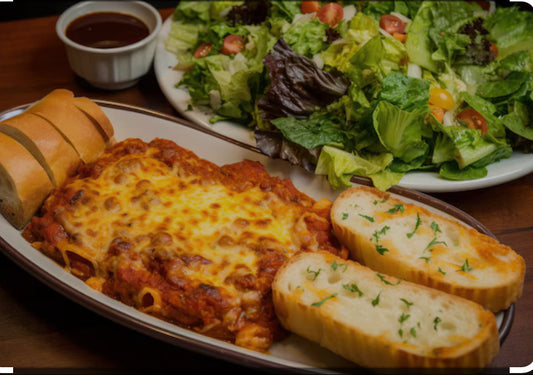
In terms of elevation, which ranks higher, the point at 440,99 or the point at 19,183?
the point at 440,99

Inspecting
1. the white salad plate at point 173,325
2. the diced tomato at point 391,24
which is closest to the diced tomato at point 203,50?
the white salad plate at point 173,325

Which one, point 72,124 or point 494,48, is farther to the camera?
point 494,48

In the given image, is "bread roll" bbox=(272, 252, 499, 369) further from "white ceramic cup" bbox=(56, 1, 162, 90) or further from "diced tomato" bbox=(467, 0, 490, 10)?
"diced tomato" bbox=(467, 0, 490, 10)

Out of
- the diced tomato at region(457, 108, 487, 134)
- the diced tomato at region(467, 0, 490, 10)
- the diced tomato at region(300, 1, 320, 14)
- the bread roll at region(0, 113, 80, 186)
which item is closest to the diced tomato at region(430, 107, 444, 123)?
the diced tomato at region(457, 108, 487, 134)

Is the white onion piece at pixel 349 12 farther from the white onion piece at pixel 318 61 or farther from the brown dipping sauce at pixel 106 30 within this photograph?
the brown dipping sauce at pixel 106 30

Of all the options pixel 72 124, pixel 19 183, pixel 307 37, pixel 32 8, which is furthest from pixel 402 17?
pixel 32 8

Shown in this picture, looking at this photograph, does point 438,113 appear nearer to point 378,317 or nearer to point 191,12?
point 378,317

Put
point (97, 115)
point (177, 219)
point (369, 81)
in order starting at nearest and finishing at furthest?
1. point (177, 219)
2. point (97, 115)
3. point (369, 81)
